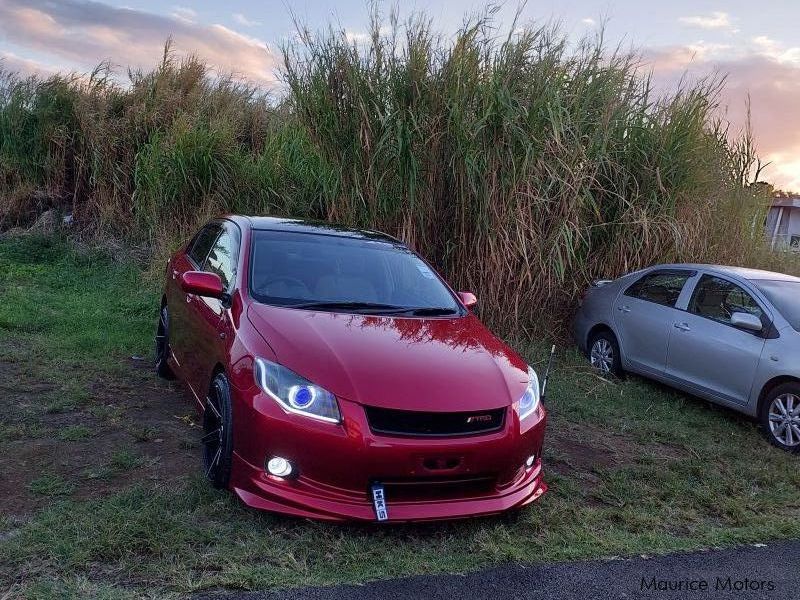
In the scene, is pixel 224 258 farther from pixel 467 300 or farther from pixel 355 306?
pixel 467 300

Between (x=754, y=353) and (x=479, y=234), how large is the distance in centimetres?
304

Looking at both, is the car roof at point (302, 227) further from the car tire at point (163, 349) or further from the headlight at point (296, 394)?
the headlight at point (296, 394)

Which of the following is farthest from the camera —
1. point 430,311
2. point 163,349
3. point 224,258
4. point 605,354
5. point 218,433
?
point 605,354

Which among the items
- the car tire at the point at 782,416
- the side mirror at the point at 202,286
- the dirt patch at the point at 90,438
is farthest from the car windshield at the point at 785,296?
the dirt patch at the point at 90,438

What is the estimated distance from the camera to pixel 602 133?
27.5ft

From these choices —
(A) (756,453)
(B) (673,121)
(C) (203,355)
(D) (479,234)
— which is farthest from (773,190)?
(C) (203,355)

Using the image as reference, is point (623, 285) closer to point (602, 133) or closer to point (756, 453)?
point (602, 133)

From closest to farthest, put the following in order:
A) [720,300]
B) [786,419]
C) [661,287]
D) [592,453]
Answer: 1. [592,453]
2. [786,419]
3. [720,300]
4. [661,287]

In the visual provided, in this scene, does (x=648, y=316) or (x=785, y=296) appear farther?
(x=648, y=316)

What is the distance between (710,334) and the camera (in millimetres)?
6676

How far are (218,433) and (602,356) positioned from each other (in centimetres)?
500

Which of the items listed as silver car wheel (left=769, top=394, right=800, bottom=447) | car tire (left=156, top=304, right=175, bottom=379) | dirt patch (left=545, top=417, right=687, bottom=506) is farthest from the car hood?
silver car wheel (left=769, top=394, right=800, bottom=447)

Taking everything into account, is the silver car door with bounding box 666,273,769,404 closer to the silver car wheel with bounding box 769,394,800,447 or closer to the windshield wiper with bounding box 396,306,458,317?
the silver car wheel with bounding box 769,394,800,447

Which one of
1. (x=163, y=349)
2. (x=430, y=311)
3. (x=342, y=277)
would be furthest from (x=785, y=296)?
(x=163, y=349)
